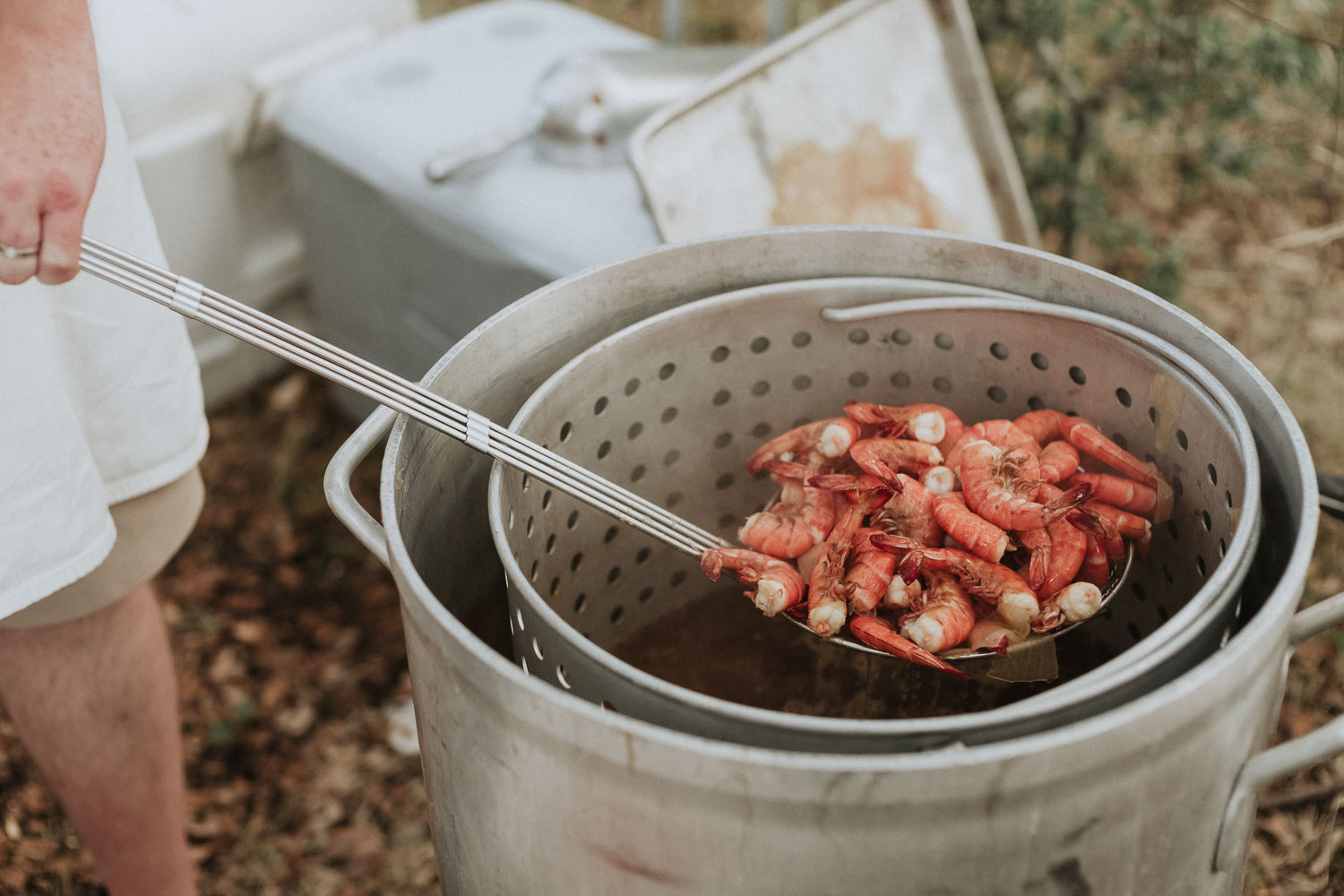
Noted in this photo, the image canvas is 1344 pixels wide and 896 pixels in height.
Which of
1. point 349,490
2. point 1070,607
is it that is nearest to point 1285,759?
point 1070,607

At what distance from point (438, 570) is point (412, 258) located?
107 cm

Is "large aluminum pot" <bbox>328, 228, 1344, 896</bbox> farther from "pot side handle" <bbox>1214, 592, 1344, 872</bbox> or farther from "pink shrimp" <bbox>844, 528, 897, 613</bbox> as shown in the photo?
"pink shrimp" <bbox>844, 528, 897, 613</bbox>

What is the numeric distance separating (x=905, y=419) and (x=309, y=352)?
22.3 inches

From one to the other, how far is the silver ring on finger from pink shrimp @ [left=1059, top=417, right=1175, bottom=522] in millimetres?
918

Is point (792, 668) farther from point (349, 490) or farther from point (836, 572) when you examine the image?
point (349, 490)

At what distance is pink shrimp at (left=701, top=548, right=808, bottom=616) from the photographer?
1.00m

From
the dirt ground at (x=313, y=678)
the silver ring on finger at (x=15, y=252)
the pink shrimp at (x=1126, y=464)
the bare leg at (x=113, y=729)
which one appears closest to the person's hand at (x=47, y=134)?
the silver ring on finger at (x=15, y=252)

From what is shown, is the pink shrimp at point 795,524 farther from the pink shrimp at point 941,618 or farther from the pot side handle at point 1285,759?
the pot side handle at point 1285,759

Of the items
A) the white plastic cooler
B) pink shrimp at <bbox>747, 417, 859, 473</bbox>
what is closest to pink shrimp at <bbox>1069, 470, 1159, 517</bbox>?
pink shrimp at <bbox>747, 417, 859, 473</bbox>

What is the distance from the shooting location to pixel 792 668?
1.25 m

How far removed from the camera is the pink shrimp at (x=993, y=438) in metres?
1.08

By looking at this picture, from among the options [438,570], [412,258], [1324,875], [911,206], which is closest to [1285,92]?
[911,206]

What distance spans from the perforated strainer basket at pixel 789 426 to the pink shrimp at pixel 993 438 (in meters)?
0.08

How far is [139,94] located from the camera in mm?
2039
